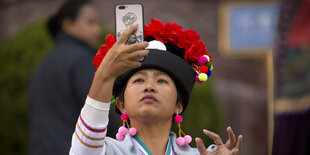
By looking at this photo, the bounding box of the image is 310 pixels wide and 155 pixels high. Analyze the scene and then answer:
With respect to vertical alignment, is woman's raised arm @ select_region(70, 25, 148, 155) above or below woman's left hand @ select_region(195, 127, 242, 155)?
above

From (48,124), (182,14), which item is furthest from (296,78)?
(182,14)

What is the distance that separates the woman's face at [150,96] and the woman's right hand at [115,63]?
0.44 meters

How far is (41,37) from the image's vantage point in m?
8.21

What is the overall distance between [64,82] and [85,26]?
2.03 feet

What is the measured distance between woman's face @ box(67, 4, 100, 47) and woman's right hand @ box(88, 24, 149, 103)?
7.29 ft

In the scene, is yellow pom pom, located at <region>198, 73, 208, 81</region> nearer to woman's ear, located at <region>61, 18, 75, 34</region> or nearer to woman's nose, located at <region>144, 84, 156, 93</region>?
woman's nose, located at <region>144, 84, 156, 93</region>

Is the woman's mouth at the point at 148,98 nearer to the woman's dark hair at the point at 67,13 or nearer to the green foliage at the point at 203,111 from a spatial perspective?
the woman's dark hair at the point at 67,13

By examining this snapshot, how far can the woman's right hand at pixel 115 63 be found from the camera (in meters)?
2.29

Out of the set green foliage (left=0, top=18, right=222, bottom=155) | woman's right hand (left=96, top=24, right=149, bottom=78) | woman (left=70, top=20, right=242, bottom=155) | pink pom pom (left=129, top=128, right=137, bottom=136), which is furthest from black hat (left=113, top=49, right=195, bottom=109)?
green foliage (left=0, top=18, right=222, bottom=155)

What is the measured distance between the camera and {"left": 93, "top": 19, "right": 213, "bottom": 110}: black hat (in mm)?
2865

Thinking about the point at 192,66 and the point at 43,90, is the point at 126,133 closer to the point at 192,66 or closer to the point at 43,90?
the point at 192,66

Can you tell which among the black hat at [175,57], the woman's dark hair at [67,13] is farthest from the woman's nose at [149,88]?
the woman's dark hair at [67,13]

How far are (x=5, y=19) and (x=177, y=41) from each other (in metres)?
8.66

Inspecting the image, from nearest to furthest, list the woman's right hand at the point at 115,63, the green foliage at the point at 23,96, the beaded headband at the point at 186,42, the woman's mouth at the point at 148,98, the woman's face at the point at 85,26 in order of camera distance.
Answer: the woman's right hand at the point at 115,63 → the woman's mouth at the point at 148,98 → the beaded headband at the point at 186,42 → the woman's face at the point at 85,26 → the green foliage at the point at 23,96
